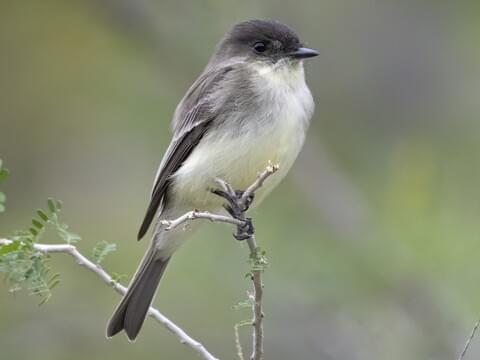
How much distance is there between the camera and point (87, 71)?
888 centimetres

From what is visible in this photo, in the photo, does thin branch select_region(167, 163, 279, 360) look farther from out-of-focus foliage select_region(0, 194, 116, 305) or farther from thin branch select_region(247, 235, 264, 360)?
out-of-focus foliage select_region(0, 194, 116, 305)

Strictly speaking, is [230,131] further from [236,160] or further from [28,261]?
[28,261]

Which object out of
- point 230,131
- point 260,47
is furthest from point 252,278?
point 260,47

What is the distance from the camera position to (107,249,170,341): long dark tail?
537 cm

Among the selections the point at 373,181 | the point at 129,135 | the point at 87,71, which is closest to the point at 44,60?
the point at 87,71

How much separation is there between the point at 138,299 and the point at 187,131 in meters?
0.86

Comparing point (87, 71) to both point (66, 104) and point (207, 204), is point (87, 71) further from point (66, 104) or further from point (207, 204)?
point (207, 204)

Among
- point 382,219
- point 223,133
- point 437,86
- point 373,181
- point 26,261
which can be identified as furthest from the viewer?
point 437,86

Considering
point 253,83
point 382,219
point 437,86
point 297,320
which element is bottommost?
point 297,320

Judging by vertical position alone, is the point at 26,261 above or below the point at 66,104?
above

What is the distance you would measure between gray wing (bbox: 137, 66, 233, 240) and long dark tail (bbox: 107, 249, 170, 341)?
0.32 meters

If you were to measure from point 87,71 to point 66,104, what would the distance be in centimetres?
31

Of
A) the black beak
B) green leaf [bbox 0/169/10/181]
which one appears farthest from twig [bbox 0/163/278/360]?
the black beak

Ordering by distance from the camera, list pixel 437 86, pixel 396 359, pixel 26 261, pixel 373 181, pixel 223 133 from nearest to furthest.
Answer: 1. pixel 26 261
2. pixel 223 133
3. pixel 396 359
4. pixel 373 181
5. pixel 437 86
